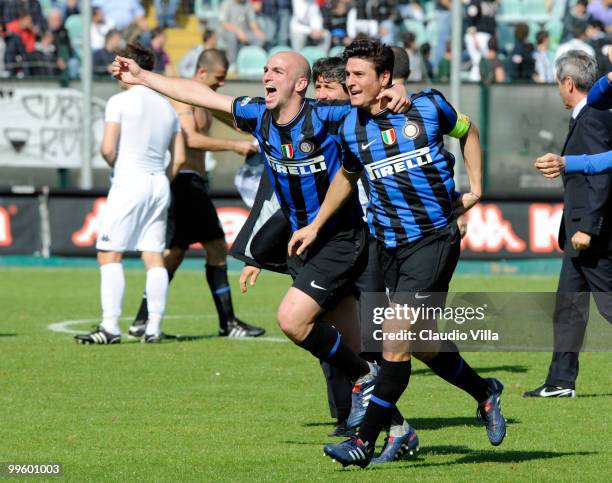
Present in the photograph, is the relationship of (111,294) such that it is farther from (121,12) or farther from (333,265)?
(121,12)

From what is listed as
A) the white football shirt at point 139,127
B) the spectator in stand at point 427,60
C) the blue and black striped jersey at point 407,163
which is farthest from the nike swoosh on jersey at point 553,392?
the spectator in stand at point 427,60

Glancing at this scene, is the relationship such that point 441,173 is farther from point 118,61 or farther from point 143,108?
point 143,108

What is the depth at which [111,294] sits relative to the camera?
1073 cm

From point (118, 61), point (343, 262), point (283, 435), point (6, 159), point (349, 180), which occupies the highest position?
point (118, 61)

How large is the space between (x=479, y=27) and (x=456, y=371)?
1469 centimetres

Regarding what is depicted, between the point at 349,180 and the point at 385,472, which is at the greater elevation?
the point at 349,180

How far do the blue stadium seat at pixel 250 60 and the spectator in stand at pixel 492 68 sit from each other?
3255 millimetres

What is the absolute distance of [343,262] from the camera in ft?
22.3

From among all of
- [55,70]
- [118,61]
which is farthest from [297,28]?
[118,61]

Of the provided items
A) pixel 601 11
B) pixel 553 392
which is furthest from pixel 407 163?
pixel 601 11

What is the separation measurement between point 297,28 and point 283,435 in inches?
566

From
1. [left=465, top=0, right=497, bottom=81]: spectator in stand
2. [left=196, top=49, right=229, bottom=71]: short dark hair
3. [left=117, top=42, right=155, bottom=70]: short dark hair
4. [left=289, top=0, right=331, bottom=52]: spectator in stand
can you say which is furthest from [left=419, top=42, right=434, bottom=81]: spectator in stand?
[left=117, top=42, right=155, bottom=70]: short dark hair

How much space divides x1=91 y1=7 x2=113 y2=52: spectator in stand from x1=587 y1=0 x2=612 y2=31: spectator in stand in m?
7.77

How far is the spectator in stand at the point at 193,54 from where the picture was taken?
19625 millimetres
